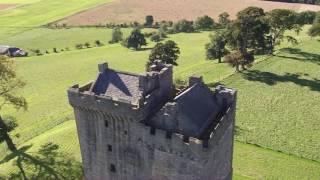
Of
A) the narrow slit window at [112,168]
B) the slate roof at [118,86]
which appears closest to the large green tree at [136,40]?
the slate roof at [118,86]

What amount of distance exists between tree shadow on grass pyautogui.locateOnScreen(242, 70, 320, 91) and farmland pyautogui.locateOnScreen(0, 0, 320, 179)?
197 mm

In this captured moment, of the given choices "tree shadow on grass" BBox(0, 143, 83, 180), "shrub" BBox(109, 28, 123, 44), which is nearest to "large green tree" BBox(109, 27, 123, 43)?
"shrub" BBox(109, 28, 123, 44)

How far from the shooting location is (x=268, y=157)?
5697cm

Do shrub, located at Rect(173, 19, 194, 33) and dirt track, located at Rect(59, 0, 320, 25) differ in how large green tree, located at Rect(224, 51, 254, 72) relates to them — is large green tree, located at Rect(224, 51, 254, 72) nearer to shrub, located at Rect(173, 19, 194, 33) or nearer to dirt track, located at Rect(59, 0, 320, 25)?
shrub, located at Rect(173, 19, 194, 33)

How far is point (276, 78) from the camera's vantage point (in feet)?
276

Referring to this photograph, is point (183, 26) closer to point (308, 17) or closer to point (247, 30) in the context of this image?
point (308, 17)

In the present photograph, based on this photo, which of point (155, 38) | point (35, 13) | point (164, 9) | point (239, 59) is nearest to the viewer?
point (239, 59)

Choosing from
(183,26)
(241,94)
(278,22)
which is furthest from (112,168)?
(183,26)

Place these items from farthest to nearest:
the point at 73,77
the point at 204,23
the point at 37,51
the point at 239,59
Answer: the point at 204,23 → the point at 37,51 → the point at 73,77 → the point at 239,59

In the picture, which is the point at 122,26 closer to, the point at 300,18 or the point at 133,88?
the point at 300,18

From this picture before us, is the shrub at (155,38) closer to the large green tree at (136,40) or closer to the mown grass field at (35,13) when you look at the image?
the large green tree at (136,40)

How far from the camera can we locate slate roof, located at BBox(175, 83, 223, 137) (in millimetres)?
35062

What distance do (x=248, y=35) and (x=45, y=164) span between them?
56037 millimetres

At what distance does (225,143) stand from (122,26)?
118037 millimetres
